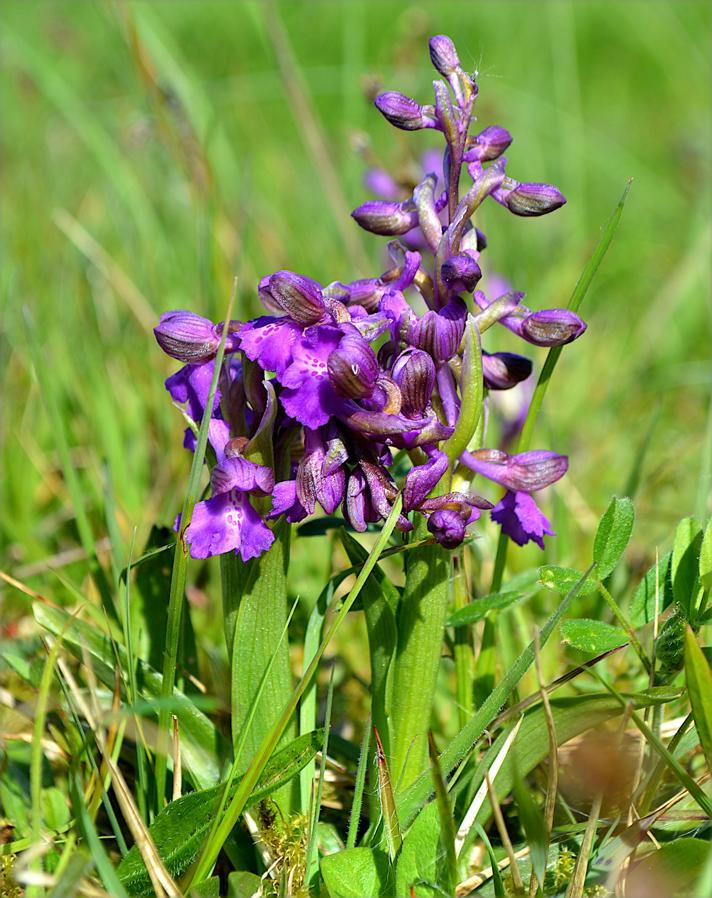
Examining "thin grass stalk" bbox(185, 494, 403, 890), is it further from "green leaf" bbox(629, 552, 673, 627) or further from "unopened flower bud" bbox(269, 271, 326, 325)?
"green leaf" bbox(629, 552, 673, 627)

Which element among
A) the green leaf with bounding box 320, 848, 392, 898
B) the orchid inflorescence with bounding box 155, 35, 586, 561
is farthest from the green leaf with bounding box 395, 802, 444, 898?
the orchid inflorescence with bounding box 155, 35, 586, 561

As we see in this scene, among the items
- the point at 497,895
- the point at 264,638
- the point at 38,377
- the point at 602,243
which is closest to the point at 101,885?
→ the point at 264,638

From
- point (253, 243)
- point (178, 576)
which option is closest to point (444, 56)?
point (178, 576)

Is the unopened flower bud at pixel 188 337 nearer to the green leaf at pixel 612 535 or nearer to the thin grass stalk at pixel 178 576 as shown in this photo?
the thin grass stalk at pixel 178 576

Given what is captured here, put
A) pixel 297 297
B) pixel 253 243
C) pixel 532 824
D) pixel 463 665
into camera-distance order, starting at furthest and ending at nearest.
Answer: pixel 253 243
pixel 463 665
pixel 297 297
pixel 532 824

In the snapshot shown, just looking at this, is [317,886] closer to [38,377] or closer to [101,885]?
[101,885]

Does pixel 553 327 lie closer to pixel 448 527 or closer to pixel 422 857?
pixel 448 527
